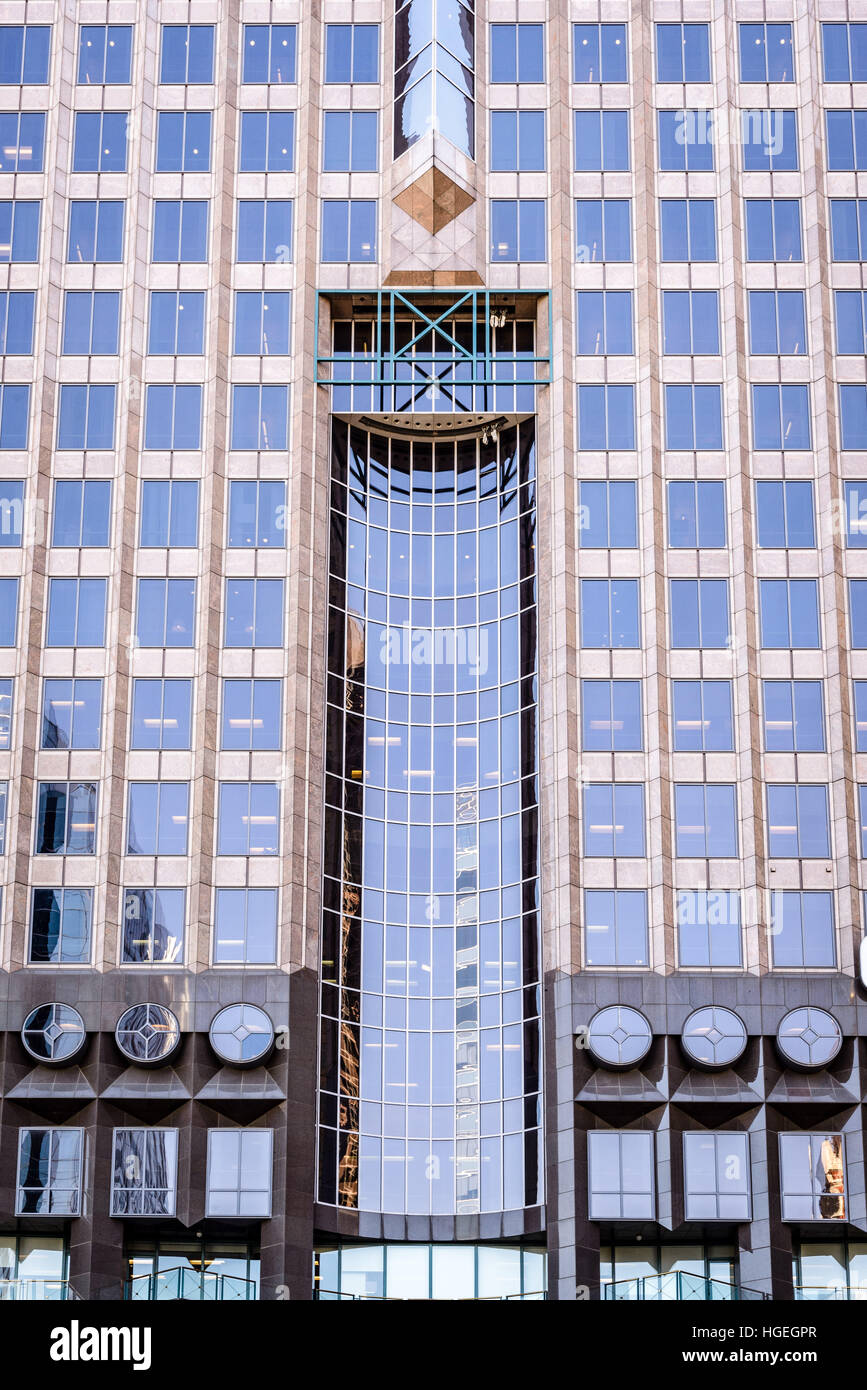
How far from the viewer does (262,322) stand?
7831cm

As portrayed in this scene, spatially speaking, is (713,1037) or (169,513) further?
(169,513)

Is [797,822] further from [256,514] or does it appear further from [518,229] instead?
[518,229]

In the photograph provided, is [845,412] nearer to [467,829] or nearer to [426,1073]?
[467,829]

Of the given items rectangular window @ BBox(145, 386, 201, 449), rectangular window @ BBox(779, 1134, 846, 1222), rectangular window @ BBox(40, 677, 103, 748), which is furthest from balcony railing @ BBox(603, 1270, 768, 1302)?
rectangular window @ BBox(145, 386, 201, 449)

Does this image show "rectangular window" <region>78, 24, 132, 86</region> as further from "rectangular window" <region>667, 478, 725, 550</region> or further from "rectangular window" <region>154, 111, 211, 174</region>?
"rectangular window" <region>667, 478, 725, 550</region>

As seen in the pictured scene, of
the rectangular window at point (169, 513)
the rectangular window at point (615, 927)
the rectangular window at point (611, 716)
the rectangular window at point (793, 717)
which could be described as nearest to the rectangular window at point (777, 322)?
the rectangular window at point (793, 717)

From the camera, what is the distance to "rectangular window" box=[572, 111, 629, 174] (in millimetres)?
80125

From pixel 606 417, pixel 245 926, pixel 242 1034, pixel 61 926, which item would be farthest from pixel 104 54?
pixel 242 1034

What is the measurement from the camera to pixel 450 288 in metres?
79.2

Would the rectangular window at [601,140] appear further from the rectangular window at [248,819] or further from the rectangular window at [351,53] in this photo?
the rectangular window at [248,819]

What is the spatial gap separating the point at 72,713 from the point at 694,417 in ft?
86.6

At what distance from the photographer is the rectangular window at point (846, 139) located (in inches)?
3145

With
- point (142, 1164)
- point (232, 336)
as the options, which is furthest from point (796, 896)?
point (232, 336)

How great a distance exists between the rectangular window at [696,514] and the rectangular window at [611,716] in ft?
19.9
